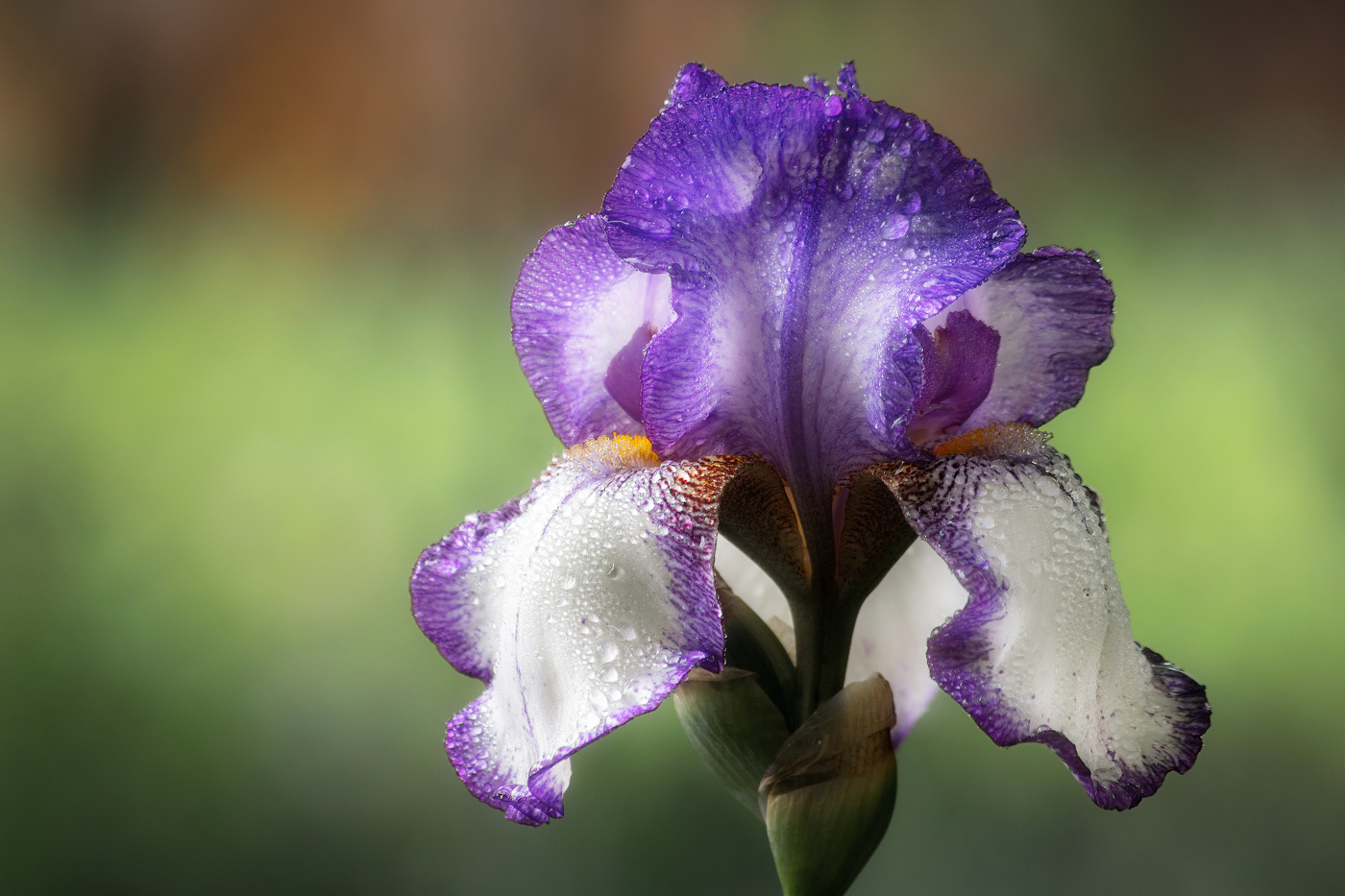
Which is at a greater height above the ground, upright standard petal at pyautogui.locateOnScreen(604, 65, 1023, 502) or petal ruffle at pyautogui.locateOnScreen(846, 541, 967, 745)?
upright standard petal at pyautogui.locateOnScreen(604, 65, 1023, 502)

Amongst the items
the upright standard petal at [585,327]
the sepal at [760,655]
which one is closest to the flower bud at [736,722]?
the sepal at [760,655]

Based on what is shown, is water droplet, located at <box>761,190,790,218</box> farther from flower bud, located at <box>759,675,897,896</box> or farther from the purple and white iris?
flower bud, located at <box>759,675,897,896</box>

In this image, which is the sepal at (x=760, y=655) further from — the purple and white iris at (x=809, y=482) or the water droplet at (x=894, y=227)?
the water droplet at (x=894, y=227)

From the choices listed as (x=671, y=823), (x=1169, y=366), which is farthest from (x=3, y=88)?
(x=1169, y=366)

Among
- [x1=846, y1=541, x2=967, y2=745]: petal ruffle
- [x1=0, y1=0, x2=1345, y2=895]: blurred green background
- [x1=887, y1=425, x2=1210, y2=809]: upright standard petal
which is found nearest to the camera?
[x1=887, y1=425, x2=1210, y2=809]: upright standard petal

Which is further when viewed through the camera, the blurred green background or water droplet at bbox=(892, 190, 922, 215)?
the blurred green background

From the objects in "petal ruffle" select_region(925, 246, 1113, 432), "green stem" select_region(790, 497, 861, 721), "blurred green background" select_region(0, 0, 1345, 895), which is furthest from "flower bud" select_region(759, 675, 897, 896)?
"blurred green background" select_region(0, 0, 1345, 895)

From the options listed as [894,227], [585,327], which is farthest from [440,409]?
[894,227]
